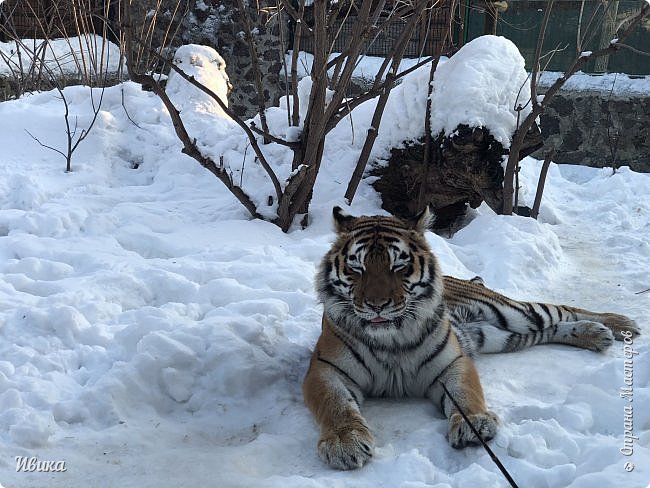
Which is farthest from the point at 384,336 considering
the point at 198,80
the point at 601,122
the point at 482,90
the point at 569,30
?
the point at 569,30

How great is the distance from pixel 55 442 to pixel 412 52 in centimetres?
877

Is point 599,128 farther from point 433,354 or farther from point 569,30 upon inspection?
point 433,354

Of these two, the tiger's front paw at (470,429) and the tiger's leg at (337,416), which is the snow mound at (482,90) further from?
the tiger's front paw at (470,429)

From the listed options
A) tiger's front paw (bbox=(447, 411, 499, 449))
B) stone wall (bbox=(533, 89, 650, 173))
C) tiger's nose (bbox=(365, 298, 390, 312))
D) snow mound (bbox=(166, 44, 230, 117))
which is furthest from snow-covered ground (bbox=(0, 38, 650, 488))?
stone wall (bbox=(533, 89, 650, 173))

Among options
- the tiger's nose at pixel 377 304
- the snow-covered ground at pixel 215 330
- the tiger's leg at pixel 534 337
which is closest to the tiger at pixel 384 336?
the tiger's nose at pixel 377 304

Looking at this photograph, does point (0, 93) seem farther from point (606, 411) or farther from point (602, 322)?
point (606, 411)

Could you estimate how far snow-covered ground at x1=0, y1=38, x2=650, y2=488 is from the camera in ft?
8.59

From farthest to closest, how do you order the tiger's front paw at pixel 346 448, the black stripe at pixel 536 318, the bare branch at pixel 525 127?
the bare branch at pixel 525 127 → the black stripe at pixel 536 318 → the tiger's front paw at pixel 346 448

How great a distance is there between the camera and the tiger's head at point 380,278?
3.05 metres

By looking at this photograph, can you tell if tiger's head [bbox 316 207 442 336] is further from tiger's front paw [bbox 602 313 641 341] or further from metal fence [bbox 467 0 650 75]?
metal fence [bbox 467 0 650 75]

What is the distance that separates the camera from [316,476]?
8.36ft

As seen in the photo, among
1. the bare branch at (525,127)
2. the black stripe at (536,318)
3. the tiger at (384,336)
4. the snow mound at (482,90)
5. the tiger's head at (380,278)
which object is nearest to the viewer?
the tiger at (384,336)

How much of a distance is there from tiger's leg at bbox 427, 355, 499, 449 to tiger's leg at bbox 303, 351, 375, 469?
0.33 meters

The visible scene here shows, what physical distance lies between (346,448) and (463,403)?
0.60 metres
